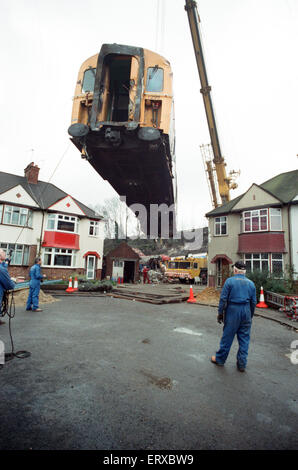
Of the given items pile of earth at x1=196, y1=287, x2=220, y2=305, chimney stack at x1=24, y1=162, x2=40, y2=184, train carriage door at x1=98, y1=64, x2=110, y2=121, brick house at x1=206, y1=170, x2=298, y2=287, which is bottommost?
pile of earth at x1=196, y1=287, x2=220, y2=305

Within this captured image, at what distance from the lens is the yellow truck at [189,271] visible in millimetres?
27953

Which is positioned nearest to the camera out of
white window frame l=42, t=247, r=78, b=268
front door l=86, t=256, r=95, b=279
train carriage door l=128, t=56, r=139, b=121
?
train carriage door l=128, t=56, r=139, b=121

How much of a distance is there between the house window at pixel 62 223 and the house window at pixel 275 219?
16.5m

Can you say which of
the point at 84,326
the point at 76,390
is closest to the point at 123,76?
the point at 84,326

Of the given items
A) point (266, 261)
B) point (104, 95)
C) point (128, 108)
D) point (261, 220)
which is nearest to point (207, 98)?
point (261, 220)

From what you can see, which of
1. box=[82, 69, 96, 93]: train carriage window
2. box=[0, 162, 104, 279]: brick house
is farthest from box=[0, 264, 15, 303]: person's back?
box=[0, 162, 104, 279]: brick house

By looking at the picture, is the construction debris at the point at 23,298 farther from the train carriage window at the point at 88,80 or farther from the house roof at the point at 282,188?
the house roof at the point at 282,188

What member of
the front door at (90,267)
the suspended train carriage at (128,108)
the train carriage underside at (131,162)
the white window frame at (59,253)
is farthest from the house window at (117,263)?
the suspended train carriage at (128,108)

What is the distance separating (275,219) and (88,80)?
568 inches

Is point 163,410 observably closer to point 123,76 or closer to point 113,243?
point 123,76

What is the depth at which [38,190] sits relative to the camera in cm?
2223

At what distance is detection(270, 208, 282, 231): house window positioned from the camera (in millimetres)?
16094

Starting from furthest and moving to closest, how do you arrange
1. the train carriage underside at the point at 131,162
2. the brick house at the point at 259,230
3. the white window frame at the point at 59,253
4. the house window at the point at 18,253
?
the white window frame at the point at 59,253
the house window at the point at 18,253
the brick house at the point at 259,230
the train carriage underside at the point at 131,162

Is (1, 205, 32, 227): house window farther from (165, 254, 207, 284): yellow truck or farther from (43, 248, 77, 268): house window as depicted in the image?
(165, 254, 207, 284): yellow truck
